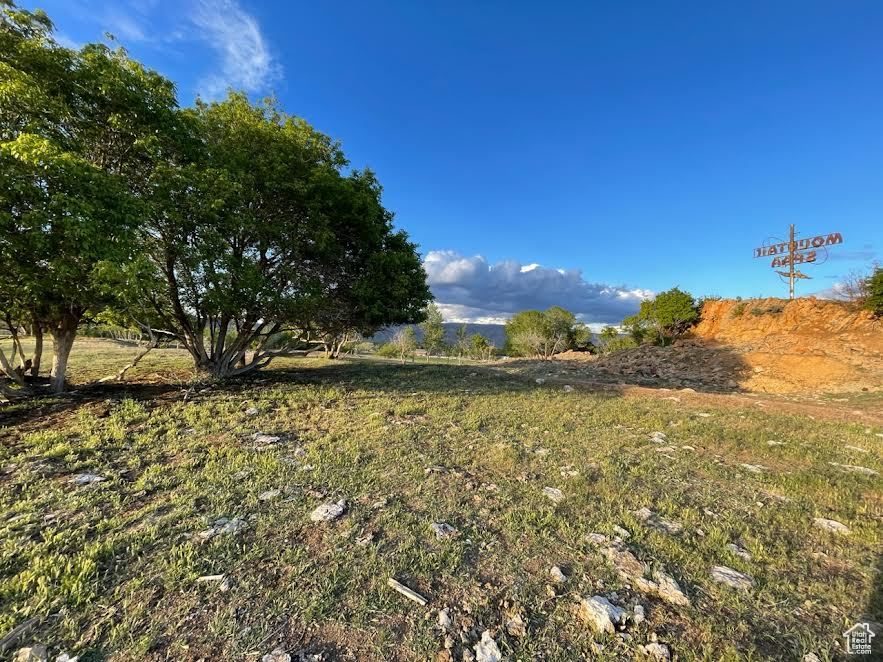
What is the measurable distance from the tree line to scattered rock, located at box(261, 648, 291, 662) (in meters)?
5.99

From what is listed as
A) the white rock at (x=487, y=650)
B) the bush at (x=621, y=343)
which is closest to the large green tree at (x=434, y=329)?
the bush at (x=621, y=343)

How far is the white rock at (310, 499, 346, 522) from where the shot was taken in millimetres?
3314

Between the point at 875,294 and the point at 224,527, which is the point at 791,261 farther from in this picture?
the point at 224,527

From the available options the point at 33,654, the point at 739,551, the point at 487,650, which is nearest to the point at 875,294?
the point at 739,551

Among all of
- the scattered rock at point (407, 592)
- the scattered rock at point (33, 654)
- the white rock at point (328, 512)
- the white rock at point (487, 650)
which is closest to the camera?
the scattered rock at point (33, 654)

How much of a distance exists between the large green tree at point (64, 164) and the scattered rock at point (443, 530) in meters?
6.28

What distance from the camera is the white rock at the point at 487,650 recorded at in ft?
6.51

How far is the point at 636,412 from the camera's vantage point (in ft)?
26.5

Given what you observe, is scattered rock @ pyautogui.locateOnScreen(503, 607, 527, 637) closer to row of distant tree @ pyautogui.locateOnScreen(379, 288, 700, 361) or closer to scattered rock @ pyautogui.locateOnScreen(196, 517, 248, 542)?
scattered rock @ pyautogui.locateOnScreen(196, 517, 248, 542)

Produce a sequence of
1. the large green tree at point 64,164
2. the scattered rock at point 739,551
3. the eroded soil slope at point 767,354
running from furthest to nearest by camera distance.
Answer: the eroded soil slope at point 767,354 < the large green tree at point 64,164 < the scattered rock at point 739,551

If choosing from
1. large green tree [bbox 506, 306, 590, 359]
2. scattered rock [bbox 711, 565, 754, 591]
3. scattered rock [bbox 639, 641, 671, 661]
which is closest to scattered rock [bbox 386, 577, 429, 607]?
scattered rock [bbox 639, 641, 671, 661]

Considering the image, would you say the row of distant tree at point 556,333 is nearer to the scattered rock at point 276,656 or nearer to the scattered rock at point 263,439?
the scattered rock at point 263,439

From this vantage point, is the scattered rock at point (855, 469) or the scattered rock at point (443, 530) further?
the scattered rock at point (855, 469)

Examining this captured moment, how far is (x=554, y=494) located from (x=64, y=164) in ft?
27.9
